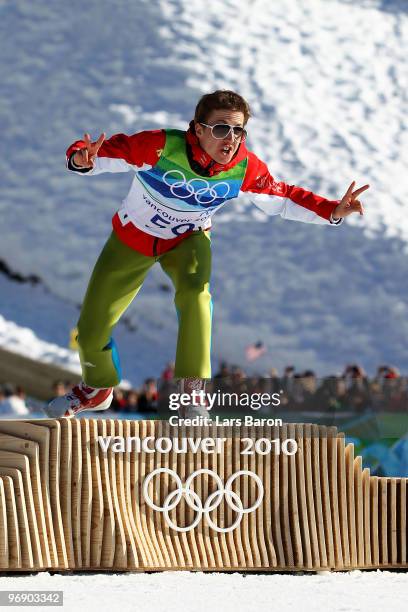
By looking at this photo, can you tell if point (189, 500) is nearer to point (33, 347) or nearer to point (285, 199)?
point (285, 199)

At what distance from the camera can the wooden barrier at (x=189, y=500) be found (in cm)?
533

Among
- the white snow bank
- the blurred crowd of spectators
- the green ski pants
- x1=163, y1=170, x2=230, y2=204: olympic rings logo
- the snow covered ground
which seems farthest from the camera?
the white snow bank

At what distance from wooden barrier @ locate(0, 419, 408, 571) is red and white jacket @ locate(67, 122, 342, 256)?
87cm

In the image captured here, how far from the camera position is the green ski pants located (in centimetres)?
548

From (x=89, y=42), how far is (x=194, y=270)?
18.8 metres

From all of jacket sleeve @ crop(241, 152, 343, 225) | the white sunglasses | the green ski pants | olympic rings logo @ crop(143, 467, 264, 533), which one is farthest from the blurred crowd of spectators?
the white sunglasses

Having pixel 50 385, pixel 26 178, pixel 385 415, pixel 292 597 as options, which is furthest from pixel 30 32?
pixel 292 597

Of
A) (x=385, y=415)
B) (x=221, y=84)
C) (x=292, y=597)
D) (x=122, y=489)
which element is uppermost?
(x=221, y=84)

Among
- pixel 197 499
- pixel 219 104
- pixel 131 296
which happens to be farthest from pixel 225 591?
pixel 219 104

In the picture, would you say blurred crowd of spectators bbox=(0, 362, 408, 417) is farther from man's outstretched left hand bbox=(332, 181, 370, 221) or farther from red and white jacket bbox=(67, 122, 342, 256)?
man's outstretched left hand bbox=(332, 181, 370, 221)

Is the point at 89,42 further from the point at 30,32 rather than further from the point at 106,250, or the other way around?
the point at 106,250

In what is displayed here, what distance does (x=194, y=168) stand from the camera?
17.6 feet

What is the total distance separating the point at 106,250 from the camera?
5.71m

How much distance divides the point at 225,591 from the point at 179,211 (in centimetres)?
170
